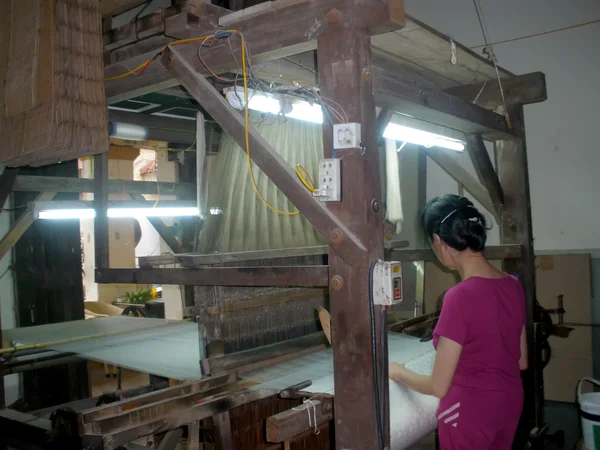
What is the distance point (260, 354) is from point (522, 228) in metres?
1.91

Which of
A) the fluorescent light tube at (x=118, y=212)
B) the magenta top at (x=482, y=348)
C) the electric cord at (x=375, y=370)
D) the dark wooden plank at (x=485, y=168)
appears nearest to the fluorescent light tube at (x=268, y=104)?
the electric cord at (x=375, y=370)

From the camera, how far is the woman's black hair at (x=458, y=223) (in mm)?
2070

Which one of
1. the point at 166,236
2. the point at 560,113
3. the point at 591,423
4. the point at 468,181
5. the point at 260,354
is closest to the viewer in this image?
the point at 260,354

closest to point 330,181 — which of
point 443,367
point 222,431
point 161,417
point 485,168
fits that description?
point 443,367

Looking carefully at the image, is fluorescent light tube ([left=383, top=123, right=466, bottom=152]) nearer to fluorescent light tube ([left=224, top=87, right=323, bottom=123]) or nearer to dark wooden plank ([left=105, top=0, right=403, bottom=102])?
fluorescent light tube ([left=224, top=87, right=323, bottom=123])

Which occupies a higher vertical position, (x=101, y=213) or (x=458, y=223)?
(x=101, y=213)

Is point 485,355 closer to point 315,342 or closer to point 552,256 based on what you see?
point 315,342

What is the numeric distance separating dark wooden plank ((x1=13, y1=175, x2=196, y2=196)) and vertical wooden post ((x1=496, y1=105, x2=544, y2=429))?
246 centimetres

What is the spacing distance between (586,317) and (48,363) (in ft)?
13.5

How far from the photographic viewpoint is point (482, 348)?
1983 mm

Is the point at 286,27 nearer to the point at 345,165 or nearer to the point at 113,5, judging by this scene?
the point at 345,165

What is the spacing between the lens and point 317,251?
327 centimetres

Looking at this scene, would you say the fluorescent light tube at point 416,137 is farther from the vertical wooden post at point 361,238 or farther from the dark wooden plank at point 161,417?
the dark wooden plank at point 161,417

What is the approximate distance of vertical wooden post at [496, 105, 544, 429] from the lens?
347 centimetres
